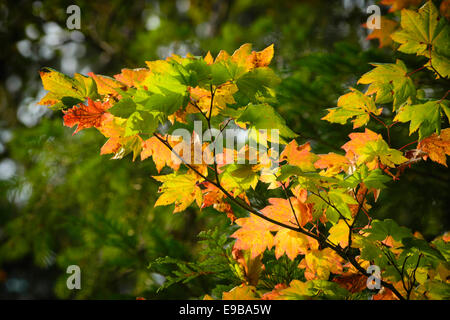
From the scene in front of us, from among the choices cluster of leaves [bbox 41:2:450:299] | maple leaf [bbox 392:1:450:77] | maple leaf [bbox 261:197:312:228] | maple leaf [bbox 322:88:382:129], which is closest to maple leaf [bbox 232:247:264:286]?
cluster of leaves [bbox 41:2:450:299]

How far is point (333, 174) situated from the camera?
0.71 metres

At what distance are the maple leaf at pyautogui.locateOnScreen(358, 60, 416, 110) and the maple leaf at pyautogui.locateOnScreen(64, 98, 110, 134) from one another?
55 centimetres

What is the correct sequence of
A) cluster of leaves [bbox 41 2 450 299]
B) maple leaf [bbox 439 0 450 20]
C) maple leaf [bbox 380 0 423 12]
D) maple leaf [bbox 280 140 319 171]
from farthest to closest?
maple leaf [bbox 380 0 423 12] → maple leaf [bbox 439 0 450 20] → maple leaf [bbox 280 140 319 171] → cluster of leaves [bbox 41 2 450 299]

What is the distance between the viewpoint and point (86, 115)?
61 cm

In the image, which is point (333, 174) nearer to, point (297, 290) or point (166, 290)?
point (297, 290)

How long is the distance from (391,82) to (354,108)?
100mm

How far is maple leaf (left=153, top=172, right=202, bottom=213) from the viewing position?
0.66 m

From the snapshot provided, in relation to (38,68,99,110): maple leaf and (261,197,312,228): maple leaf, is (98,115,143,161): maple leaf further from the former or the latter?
(261,197,312,228): maple leaf

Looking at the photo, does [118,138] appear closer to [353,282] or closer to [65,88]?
[65,88]

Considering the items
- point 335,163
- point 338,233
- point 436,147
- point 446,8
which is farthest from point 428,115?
point 446,8

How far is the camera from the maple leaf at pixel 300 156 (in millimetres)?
666

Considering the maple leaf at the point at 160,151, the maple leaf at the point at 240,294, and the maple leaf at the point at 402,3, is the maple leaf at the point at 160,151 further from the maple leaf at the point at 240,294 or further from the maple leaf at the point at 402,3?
the maple leaf at the point at 402,3
